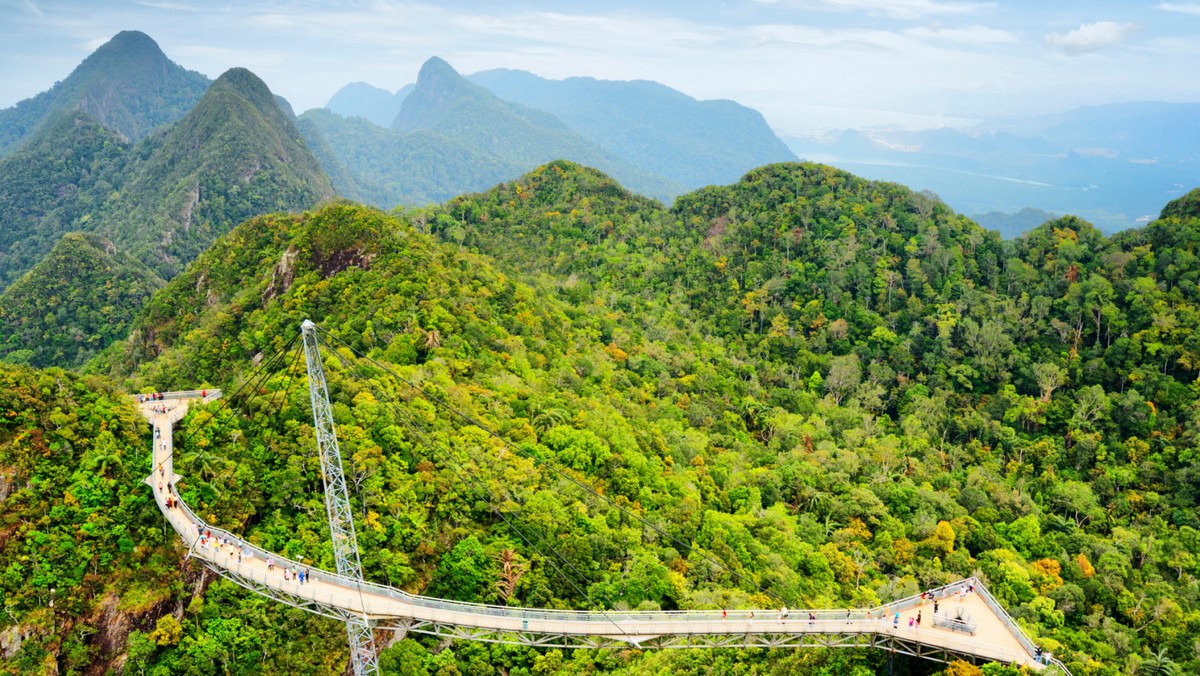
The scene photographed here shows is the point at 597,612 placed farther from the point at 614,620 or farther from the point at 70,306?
the point at 70,306

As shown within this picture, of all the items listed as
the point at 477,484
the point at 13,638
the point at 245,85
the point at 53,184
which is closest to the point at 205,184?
the point at 53,184

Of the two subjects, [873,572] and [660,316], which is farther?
[660,316]

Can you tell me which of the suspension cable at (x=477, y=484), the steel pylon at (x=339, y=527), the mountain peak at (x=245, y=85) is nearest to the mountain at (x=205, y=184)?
the mountain peak at (x=245, y=85)

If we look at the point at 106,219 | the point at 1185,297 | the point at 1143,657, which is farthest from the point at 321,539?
the point at 106,219

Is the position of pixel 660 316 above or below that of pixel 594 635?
above

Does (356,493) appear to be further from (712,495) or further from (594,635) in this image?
(712,495)

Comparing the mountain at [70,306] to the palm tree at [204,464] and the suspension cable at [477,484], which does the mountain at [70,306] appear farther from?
the palm tree at [204,464]
